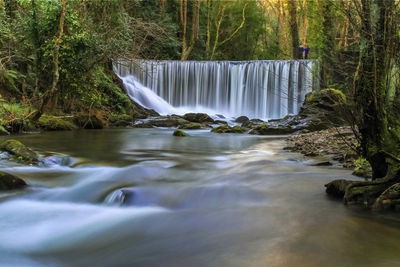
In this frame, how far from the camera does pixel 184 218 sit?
4.77m

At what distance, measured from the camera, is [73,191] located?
588 centimetres

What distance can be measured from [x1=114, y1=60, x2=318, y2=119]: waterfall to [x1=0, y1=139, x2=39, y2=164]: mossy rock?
46.6 ft

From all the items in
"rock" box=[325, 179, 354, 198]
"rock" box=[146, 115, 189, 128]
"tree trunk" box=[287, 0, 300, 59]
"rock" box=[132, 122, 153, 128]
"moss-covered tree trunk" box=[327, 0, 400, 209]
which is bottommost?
"rock" box=[132, 122, 153, 128]

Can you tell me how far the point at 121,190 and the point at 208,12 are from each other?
31.6 m

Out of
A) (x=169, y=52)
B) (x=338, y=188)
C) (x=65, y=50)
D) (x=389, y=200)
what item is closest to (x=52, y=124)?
(x=65, y=50)

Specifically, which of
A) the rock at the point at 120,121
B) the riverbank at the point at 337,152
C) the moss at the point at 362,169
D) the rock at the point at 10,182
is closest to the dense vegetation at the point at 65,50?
the rock at the point at 120,121

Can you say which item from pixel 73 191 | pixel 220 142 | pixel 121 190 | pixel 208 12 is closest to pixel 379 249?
pixel 121 190

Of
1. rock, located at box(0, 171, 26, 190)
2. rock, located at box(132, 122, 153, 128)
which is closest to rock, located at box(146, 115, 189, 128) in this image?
rock, located at box(132, 122, 153, 128)

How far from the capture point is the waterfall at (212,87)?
2258 cm

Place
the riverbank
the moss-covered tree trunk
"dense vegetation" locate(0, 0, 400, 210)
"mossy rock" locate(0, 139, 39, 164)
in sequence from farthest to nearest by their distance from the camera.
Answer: "mossy rock" locate(0, 139, 39, 164) < the riverbank < "dense vegetation" locate(0, 0, 400, 210) < the moss-covered tree trunk

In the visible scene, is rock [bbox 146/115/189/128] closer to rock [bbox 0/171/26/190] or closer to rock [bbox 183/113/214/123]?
rock [bbox 183/113/214/123]

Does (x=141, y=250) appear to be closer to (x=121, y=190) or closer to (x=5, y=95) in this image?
(x=121, y=190)

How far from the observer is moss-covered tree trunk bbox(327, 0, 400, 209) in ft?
12.9

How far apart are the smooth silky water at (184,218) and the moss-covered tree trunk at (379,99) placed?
1.32ft
